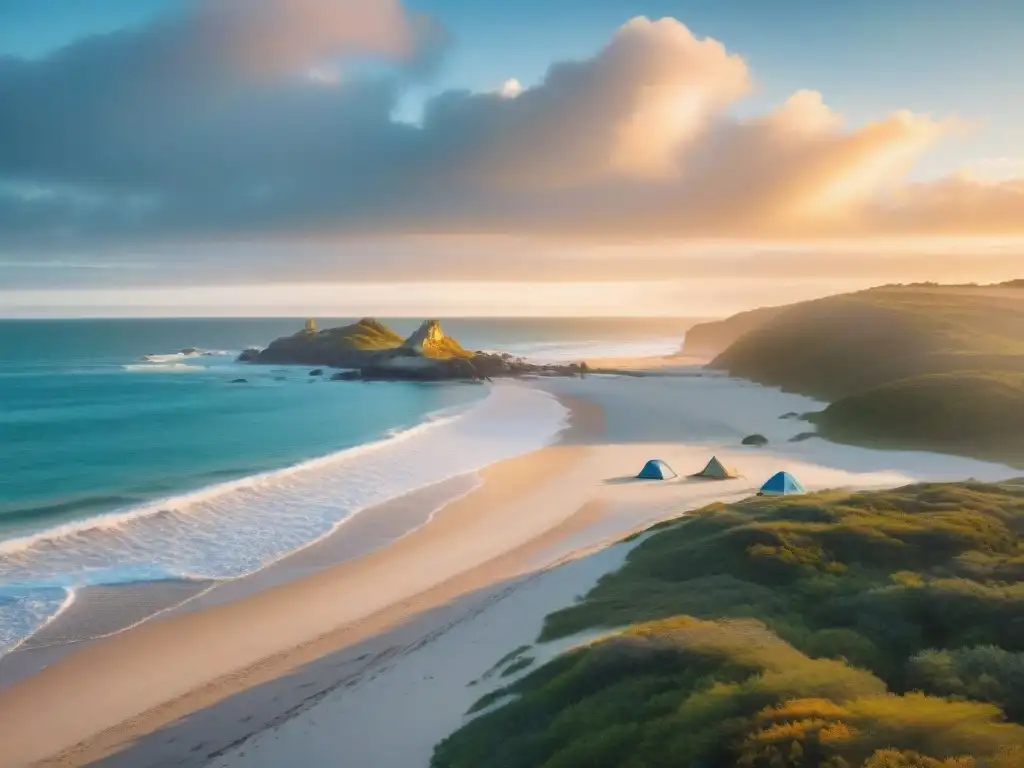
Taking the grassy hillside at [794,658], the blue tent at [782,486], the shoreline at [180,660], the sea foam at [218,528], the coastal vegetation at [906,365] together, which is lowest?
the shoreline at [180,660]

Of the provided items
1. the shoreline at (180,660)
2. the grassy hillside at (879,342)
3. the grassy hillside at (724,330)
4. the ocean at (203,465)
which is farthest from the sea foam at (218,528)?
the grassy hillside at (724,330)

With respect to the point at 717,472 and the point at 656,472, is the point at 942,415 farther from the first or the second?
the point at 656,472

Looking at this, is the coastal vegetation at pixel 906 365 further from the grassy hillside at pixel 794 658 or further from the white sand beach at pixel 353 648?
the grassy hillside at pixel 794 658

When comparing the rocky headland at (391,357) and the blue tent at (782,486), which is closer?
the blue tent at (782,486)

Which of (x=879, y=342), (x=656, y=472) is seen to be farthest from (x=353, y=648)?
(x=879, y=342)

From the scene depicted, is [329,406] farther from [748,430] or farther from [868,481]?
[868,481]

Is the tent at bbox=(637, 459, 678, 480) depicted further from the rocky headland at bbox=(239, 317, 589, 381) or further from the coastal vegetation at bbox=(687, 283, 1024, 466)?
the rocky headland at bbox=(239, 317, 589, 381)
